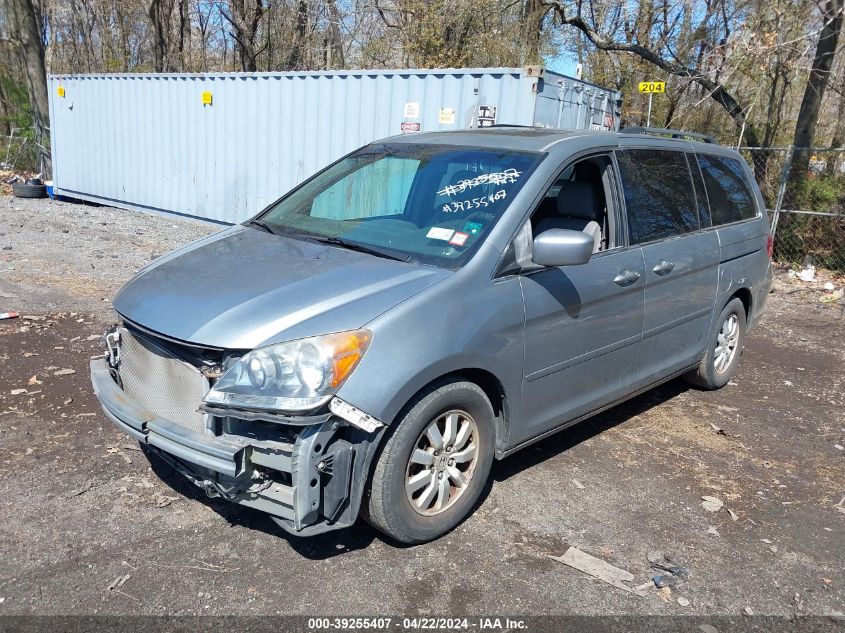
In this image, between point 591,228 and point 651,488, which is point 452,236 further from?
point 651,488

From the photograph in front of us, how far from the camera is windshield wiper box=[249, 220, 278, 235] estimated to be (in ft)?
13.3

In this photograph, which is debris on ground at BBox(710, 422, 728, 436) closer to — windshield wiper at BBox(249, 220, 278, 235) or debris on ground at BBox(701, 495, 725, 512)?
debris on ground at BBox(701, 495, 725, 512)

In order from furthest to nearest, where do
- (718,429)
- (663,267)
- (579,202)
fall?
(718,429), (663,267), (579,202)

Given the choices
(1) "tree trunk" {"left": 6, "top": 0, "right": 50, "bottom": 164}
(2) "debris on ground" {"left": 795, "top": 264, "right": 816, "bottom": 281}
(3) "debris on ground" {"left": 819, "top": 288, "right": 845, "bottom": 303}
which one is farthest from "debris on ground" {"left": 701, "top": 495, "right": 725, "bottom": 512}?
(1) "tree trunk" {"left": 6, "top": 0, "right": 50, "bottom": 164}

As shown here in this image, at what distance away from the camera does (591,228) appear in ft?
13.7

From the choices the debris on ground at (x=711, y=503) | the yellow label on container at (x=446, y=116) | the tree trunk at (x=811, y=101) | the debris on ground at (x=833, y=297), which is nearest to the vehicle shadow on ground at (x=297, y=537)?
the debris on ground at (x=711, y=503)

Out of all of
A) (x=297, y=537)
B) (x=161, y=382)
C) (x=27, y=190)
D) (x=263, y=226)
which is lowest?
(x=27, y=190)

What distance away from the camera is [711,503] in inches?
155

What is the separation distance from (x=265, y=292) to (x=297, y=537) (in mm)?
1179

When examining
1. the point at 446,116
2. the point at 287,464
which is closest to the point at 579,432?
the point at 287,464

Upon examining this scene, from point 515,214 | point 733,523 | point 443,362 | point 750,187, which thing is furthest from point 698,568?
point 750,187

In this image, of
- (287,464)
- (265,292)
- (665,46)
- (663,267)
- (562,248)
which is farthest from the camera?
(665,46)

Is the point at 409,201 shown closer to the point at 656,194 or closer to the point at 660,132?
the point at 656,194

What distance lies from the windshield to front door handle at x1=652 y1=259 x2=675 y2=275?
3.68 ft
